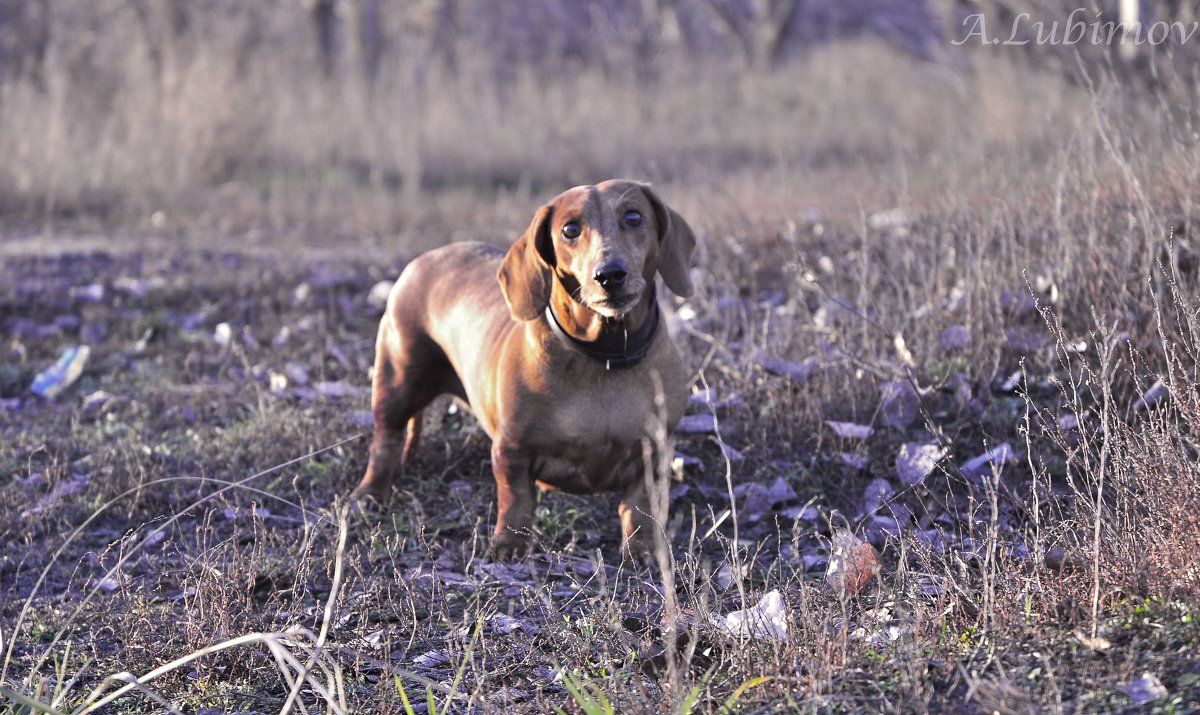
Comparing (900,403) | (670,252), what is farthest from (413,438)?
(900,403)

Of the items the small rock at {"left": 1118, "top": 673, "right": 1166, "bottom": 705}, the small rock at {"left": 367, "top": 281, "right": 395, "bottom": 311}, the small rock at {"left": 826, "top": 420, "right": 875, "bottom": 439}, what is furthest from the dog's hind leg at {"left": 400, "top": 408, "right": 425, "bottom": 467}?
the small rock at {"left": 1118, "top": 673, "right": 1166, "bottom": 705}

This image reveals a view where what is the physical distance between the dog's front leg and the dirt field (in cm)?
9

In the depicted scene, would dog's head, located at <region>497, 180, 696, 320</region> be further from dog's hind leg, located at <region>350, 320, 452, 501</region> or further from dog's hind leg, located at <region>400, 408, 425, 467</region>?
dog's hind leg, located at <region>400, 408, 425, 467</region>

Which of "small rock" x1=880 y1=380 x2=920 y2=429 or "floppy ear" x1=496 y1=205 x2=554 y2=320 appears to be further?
"small rock" x1=880 y1=380 x2=920 y2=429

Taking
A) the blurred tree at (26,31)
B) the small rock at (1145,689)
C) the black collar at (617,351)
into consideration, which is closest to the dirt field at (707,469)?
the small rock at (1145,689)

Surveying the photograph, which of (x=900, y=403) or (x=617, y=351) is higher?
(x=617, y=351)

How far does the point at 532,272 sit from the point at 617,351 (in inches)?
12.9

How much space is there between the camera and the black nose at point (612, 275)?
126 inches

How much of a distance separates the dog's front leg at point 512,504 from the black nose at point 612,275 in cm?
66

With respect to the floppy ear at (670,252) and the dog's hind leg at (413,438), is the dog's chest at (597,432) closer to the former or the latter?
the floppy ear at (670,252)

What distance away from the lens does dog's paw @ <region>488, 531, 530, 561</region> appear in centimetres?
370

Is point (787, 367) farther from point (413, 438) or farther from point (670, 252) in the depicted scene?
point (413, 438)

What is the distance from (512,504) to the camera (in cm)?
369

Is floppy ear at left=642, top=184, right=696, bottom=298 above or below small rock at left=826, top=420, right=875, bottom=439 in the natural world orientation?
above
